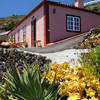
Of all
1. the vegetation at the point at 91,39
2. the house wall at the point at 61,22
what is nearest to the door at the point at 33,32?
the house wall at the point at 61,22

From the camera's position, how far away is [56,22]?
1288cm

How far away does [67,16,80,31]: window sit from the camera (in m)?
13.7

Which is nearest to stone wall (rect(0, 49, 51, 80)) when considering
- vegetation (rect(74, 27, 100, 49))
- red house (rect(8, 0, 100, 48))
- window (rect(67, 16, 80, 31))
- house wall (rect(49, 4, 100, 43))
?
vegetation (rect(74, 27, 100, 49))

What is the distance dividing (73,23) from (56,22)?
1795 mm

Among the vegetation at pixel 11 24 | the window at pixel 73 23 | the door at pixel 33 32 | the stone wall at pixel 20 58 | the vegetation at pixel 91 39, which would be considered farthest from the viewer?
the vegetation at pixel 11 24

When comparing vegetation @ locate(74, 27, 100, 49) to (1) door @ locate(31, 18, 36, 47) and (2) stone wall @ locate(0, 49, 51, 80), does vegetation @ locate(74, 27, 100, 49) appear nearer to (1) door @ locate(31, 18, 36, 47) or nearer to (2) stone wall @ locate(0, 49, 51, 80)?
(2) stone wall @ locate(0, 49, 51, 80)

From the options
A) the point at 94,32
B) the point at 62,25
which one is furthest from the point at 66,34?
the point at 94,32

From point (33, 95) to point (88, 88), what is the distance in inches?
28.6

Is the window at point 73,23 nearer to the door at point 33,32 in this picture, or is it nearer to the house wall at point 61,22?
the house wall at point 61,22

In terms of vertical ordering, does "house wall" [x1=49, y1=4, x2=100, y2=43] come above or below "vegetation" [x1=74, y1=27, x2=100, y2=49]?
above

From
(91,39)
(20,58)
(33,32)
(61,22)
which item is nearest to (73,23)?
(61,22)

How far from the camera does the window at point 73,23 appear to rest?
13734mm

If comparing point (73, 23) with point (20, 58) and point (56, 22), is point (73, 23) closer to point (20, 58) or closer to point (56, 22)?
point (56, 22)

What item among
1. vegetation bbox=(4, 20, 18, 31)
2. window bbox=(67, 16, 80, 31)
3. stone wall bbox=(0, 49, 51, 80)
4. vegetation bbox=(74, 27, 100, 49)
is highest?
vegetation bbox=(4, 20, 18, 31)
